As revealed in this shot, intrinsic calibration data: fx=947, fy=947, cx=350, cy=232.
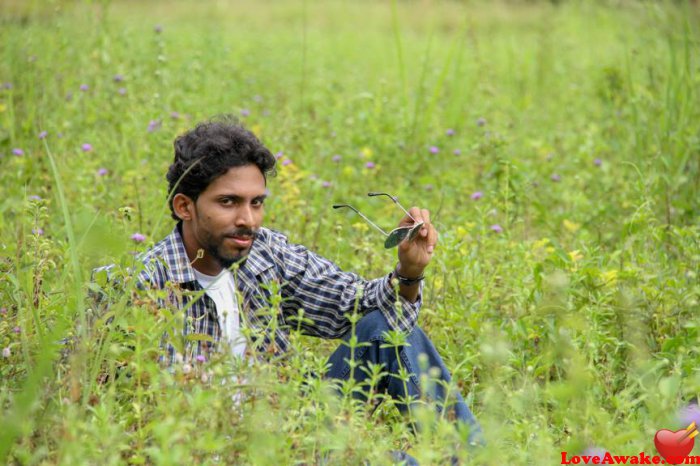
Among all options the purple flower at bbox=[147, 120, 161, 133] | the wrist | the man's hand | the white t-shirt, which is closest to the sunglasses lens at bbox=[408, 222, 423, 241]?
the man's hand

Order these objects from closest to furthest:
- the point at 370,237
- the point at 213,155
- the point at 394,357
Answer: the point at 394,357
the point at 213,155
the point at 370,237

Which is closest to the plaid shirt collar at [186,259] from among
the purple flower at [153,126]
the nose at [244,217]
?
the nose at [244,217]

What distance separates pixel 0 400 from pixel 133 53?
479cm

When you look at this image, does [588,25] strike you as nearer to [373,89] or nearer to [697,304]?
[373,89]

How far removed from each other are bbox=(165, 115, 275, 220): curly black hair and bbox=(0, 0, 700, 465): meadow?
0.81 ft

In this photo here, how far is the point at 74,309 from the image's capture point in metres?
2.53

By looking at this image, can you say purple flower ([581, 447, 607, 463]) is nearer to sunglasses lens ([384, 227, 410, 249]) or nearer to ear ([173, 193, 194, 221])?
sunglasses lens ([384, 227, 410, 249])

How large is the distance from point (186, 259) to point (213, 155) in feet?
1.13

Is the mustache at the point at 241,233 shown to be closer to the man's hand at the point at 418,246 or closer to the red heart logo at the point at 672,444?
the man's hand at the point at 418,246

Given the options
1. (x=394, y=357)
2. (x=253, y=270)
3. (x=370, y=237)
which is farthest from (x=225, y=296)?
(x=370, y=237)

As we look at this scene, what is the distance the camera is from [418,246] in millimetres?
2846

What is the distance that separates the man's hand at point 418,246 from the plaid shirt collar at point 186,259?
47 centimetres

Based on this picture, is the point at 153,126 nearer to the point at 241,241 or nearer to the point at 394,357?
the point at 241,241

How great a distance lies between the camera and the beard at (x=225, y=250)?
9.62 ft
